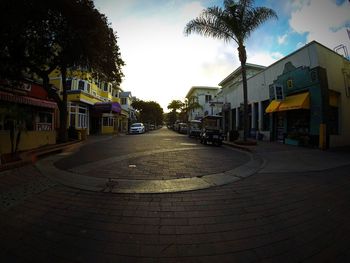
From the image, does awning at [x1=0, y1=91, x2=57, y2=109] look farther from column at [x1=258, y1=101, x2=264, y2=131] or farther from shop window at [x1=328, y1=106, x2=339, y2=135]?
shop window at [x1=328, y1=106, x2=339, y2=135]

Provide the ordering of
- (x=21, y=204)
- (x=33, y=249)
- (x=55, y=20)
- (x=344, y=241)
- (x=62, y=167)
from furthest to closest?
1. (x=55, y=20)
2. (x=62, y=167)
3. (x=21, y=204)
4. (x=344, y=241)
5. (x=33, y=249)

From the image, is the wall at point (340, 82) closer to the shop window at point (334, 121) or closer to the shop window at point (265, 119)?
the shop window at point (334, 121)

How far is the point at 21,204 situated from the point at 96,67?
1138cm

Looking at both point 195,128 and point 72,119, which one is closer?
point 72,119

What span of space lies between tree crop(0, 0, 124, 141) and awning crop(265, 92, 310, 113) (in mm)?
13129

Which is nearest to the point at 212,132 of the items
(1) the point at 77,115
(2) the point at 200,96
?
(1) the point at 77,115

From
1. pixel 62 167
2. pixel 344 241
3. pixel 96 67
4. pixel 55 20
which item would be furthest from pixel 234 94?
pixel 344 241

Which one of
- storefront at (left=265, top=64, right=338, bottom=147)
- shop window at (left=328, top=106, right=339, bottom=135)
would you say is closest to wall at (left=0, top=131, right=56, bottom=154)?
storefront at (left=265, top=64, right=338, bottom=147)

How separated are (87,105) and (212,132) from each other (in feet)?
59.2

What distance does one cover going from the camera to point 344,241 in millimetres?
2809

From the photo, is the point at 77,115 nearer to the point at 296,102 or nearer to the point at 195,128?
the point at 195,128

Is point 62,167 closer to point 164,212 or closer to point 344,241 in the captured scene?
point 164,212

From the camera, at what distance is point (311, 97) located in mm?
13984

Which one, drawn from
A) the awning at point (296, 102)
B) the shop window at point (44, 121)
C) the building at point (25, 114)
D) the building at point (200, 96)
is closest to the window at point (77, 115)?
the building at point (25, 114)
